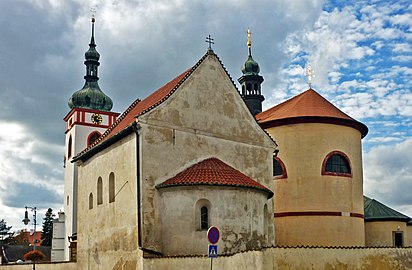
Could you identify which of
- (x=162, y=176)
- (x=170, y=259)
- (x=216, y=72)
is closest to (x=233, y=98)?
(x=216, y=72)

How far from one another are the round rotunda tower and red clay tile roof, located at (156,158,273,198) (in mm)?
8456

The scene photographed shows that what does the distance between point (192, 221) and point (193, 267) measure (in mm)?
3289

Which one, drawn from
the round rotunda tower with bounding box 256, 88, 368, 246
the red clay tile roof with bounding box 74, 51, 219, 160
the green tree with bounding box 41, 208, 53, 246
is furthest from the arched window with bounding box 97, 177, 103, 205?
the green tree with bounding box 41, 208, 53, 246

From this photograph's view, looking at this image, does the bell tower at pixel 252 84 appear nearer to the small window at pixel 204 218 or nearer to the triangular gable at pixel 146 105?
the triangular gable at pixel 146 105

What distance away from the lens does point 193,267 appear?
17312 mm

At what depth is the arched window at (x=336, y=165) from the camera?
29.8 metres

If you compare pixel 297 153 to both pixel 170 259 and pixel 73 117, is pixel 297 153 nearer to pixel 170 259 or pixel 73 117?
pixel 170 259

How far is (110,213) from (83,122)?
25.0 m

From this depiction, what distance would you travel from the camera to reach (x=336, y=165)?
99.0ft

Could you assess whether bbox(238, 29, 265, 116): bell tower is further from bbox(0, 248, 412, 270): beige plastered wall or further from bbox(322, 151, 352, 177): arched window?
bbox(0, 248, 412, 270): beige plastered wall

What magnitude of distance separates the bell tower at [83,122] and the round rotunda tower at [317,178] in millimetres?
20708

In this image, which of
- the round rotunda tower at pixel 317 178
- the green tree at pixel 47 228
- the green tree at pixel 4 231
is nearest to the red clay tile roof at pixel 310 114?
the round rotunda tower at pixel 317 178

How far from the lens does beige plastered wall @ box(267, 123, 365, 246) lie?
29125 mm

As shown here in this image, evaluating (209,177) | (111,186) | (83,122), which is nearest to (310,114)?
(209,177)
